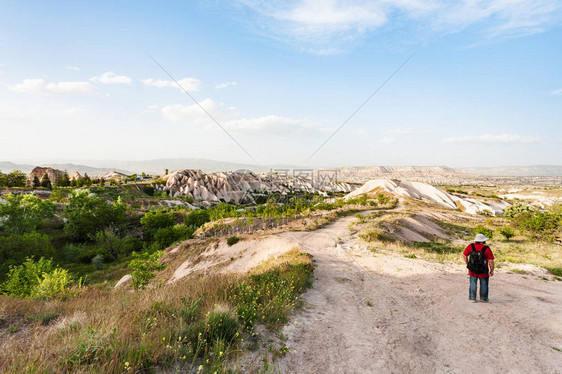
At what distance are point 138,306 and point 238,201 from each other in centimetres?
10266

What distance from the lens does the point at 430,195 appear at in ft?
214

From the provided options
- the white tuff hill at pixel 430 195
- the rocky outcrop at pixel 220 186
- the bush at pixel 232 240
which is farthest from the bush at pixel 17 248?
the rocky outcrop at pixel 220 186

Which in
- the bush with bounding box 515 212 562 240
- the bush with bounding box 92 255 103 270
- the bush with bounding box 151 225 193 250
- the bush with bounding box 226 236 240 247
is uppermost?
the bush with bounding box 515 212 562 240

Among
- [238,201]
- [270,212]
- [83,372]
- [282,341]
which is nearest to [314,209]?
[270,212]

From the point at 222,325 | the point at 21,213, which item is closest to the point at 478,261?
the point at 222,325

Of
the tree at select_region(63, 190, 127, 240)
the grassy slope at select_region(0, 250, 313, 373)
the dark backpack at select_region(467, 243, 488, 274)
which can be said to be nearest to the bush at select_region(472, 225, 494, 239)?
the dark backpack at select_region(467, 243, 488, 274)

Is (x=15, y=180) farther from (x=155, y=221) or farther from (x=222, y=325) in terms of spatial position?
(x=222, y=325)

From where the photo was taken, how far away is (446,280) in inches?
450

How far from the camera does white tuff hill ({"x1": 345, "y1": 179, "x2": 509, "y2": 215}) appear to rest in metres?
59.4

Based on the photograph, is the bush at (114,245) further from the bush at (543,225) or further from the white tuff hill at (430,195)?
the bush at (543,225)

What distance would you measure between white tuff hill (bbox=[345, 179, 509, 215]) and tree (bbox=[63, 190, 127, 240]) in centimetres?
5126

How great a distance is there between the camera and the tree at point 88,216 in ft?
148

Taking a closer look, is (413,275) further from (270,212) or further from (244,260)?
(270,212)

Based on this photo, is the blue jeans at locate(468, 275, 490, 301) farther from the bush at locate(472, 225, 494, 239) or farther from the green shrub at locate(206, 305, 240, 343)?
the bush at locate(472, 225, 494, 239)
